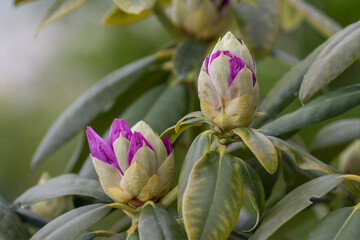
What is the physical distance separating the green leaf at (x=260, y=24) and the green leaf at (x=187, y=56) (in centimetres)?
10

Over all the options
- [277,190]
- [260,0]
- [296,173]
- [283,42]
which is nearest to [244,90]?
[296,173]

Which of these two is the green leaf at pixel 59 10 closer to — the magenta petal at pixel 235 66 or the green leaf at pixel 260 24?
the green leaf at pixel 260 24

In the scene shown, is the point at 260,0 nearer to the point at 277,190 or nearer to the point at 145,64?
the point at 145,64

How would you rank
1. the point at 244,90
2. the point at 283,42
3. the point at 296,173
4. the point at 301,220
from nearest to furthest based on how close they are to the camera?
the point at 244,90 → the point at 296,173 → the point at 301,220 → the point at 283,42

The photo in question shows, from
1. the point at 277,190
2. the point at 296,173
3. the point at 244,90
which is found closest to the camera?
the point at 244,90

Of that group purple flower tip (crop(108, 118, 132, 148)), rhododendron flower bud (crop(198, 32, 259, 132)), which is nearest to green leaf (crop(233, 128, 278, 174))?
rhododendron flower bud (crop(198, 32, 259, 132))

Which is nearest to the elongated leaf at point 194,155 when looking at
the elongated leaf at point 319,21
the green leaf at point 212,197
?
the green leaf at point 212,197

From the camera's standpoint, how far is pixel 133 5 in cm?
82

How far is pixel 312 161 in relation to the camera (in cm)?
60

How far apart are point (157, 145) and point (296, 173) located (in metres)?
0.27

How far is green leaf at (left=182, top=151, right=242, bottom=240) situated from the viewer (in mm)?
504

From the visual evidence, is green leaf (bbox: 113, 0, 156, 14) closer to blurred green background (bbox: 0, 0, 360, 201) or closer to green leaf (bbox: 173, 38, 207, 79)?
green leaf (bbox: 173, 38, 207, 79)

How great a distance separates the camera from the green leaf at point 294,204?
54 centimetres

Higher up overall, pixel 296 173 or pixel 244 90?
pixel 244 90
